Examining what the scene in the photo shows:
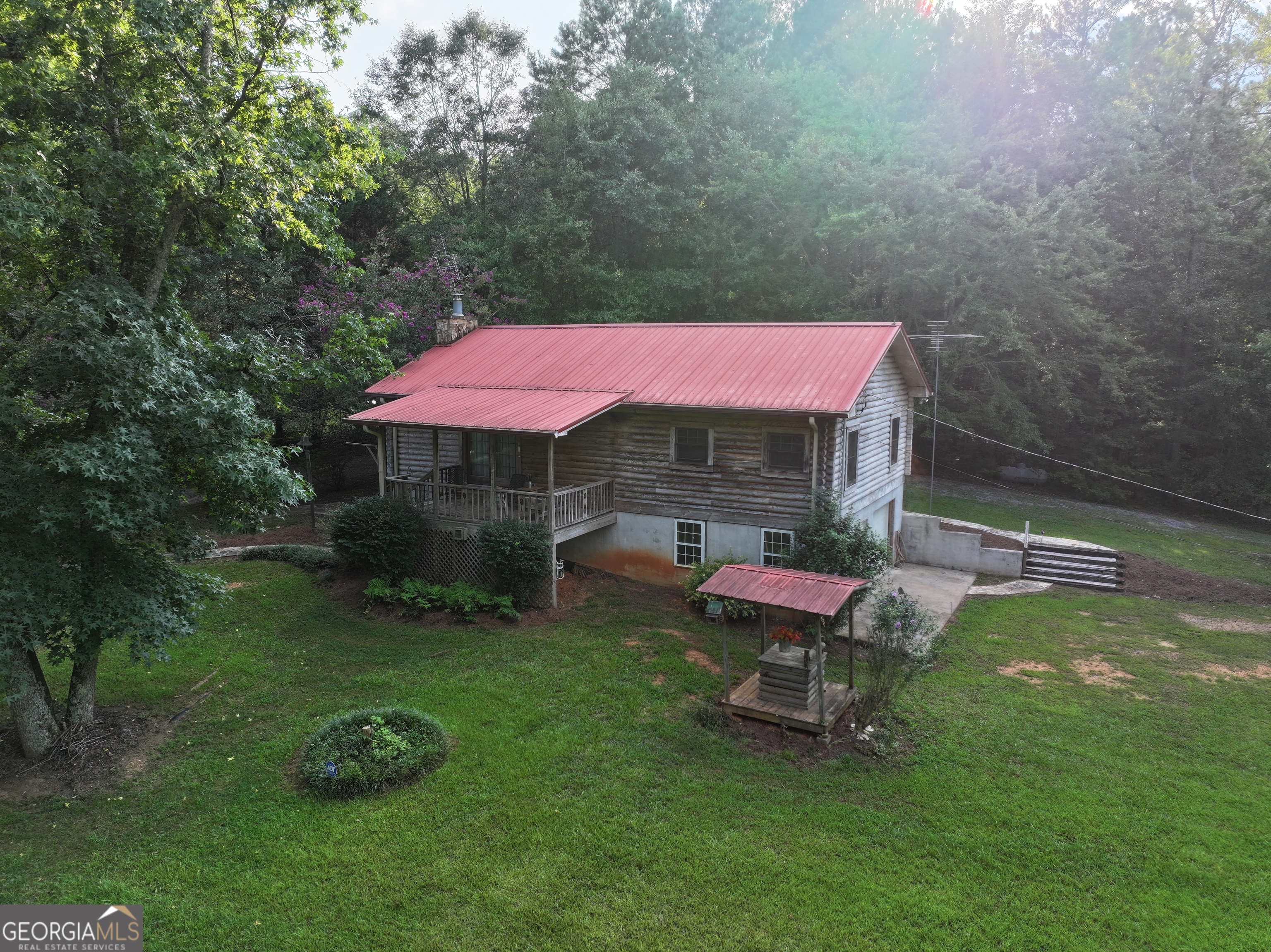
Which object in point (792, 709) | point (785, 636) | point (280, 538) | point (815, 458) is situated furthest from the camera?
point (280, 538)

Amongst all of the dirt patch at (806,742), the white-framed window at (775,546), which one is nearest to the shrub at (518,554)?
the white-framed window at (775,546)

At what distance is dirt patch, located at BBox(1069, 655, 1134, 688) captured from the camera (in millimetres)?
11727

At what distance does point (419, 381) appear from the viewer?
18703mm

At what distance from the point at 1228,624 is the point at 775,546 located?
368 inches

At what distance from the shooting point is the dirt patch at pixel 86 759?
8.24 metres

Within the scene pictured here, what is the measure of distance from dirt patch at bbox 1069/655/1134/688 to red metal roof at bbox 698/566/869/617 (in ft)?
16.8

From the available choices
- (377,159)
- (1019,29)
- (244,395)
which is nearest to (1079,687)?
(244,395)

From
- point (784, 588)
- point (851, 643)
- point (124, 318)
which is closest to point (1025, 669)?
point (851, 643)

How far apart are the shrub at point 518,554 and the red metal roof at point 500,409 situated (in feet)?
6.60

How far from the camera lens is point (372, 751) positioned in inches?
335

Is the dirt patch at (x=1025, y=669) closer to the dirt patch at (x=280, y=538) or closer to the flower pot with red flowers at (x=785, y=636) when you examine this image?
the flower pot with red flowers at (x=785, y=636)

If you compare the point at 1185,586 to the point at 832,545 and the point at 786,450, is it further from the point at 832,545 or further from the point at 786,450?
the point at 786,450

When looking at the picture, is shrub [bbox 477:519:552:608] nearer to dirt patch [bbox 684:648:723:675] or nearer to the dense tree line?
dirt patch [bbox 684:648:723:675]

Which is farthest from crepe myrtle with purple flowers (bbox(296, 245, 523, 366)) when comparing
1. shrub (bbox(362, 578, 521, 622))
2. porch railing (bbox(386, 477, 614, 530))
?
shrub (bbox(362, 578, 521, 622))
